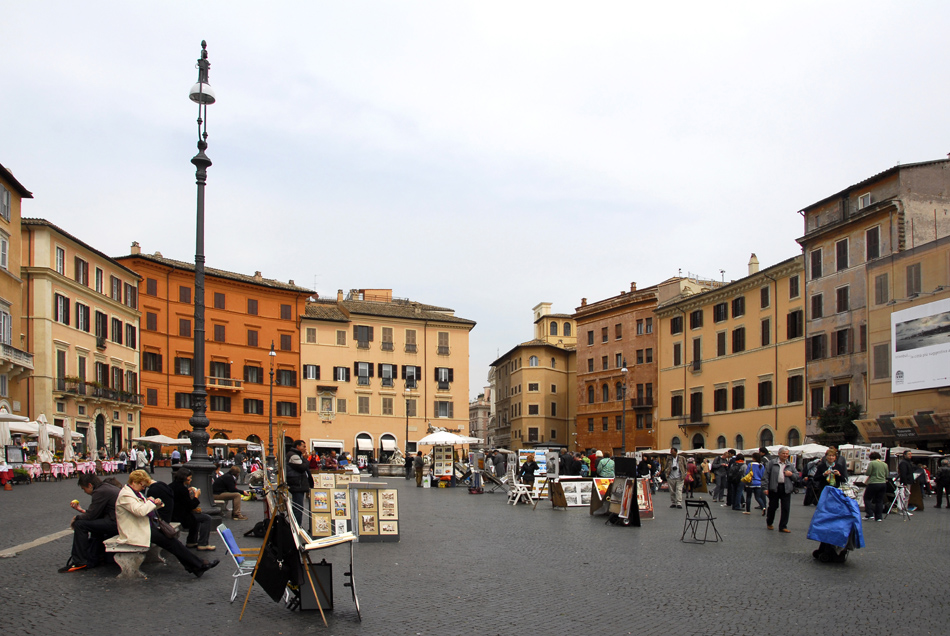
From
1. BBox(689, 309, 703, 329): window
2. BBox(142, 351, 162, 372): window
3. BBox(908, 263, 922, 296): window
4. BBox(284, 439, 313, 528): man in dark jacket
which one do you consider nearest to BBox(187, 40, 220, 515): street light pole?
BBox(284, 439, 313, 528): man in dark jacket

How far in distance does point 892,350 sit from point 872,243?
6.29 metres

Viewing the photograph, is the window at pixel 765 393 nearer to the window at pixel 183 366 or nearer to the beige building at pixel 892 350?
the beige building at pixel 892 350

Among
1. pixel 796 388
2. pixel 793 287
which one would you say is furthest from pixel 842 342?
pixel 793 287

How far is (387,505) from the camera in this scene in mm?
14227

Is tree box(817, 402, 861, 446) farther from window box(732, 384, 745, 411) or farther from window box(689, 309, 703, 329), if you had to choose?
window box(689, 309, 703, 329)

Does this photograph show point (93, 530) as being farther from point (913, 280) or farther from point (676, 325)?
point (676, 325)

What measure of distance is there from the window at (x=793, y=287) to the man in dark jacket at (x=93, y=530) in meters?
45.1

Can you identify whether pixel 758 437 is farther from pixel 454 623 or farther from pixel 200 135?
pixel 454 623

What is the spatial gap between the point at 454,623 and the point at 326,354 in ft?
213

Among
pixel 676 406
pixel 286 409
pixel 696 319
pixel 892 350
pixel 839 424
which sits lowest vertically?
pixel 286 409

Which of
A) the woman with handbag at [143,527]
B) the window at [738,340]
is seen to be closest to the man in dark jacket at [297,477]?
the woman with handbag at [143,527]

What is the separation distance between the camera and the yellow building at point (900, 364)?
3762 cm

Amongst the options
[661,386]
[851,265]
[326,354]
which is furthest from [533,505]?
[326,354]

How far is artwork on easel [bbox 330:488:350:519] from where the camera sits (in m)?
14.0
